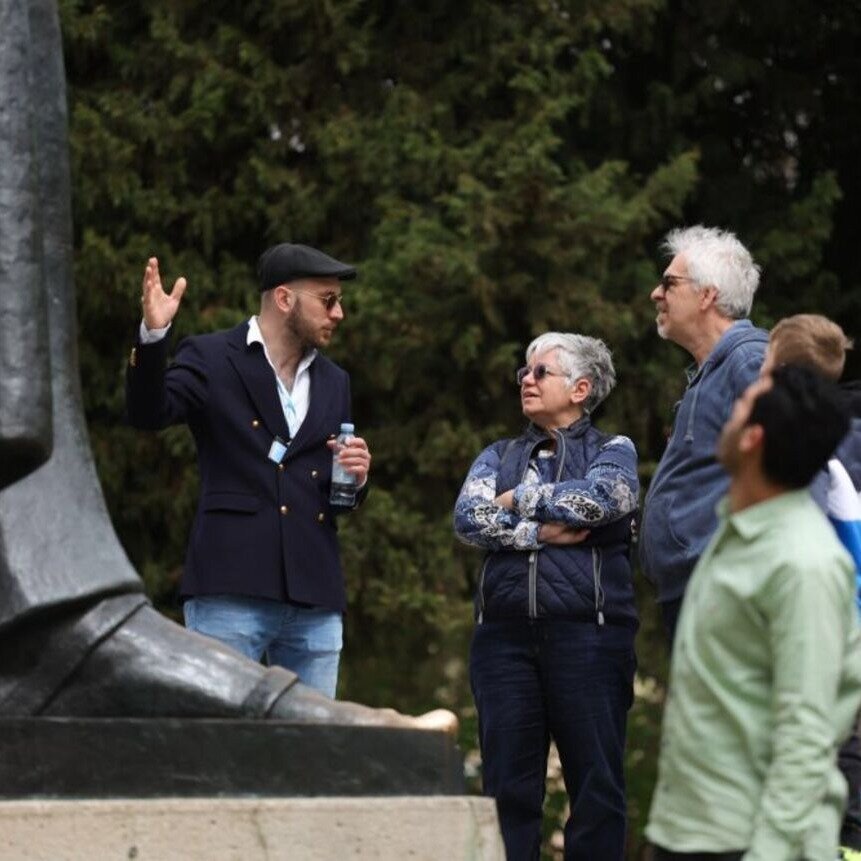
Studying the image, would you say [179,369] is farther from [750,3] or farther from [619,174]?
[750,3]

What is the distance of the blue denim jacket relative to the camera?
6.29 meters

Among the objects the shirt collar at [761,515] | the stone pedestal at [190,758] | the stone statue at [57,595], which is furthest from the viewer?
the stone statue at [57,595]

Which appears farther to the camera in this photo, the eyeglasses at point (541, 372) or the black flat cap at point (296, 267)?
the eyeglasses at point (541, 372)

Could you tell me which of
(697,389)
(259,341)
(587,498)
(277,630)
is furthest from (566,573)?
(259,341)

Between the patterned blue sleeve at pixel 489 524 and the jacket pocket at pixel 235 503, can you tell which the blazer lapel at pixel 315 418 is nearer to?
the jacket pocket at pixel 235 503

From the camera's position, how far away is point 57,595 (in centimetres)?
479

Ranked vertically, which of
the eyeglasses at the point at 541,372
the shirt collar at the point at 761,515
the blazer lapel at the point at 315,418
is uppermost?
the eyeglasses at the point at 541,372

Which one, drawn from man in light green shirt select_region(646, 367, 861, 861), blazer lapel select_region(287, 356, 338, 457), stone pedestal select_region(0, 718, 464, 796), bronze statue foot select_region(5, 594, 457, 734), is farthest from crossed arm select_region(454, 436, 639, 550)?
man in light green shirt select_region(646, 367, 861, 861)

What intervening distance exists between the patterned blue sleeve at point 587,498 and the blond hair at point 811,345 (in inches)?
30.4

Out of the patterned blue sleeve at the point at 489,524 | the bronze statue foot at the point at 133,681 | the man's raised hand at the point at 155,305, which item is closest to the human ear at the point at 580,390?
the patterned blue sleeve at the point at 489,524

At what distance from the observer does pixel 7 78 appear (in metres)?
4.97

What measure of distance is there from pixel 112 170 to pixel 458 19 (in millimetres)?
1829

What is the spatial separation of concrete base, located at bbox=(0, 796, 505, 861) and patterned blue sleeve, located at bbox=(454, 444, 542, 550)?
2061 mm

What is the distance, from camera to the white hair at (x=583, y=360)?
6941 mm
